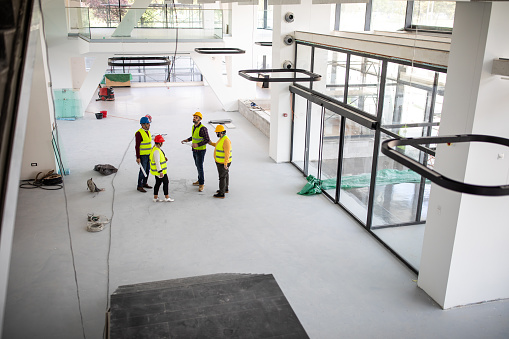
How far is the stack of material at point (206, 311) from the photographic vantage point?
5.57 m

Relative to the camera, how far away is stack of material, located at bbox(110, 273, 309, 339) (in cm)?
557

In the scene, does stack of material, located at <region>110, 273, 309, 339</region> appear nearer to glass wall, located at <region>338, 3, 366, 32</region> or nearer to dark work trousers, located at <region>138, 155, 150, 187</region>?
dark work trousers, located at <region>138, 155, 150, 187</region>

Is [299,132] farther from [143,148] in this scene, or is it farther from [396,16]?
[143,148]

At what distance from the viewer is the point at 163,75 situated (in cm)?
3083

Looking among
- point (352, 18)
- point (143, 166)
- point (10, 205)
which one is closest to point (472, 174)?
point (10, 205)

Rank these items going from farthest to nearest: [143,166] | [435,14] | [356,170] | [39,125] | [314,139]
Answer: [314,139]
[39,125]
[143,166]
[356,170]
[435,14]

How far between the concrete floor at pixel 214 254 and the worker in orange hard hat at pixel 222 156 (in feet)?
1.09

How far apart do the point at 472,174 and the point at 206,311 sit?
4298 millimetres

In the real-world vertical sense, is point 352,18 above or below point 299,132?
above

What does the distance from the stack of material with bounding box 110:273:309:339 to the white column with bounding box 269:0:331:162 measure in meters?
7.46

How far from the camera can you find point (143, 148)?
11477 millimetres

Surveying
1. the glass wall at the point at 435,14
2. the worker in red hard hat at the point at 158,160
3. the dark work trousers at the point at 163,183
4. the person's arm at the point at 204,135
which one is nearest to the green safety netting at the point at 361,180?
the person's arm at the point at 204,135

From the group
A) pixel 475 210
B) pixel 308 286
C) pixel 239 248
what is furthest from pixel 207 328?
pixel 475 210

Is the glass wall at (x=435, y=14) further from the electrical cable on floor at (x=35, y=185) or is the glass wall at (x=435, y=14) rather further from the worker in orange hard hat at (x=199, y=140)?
the electrical cable on floor at (x=35, y=185)
